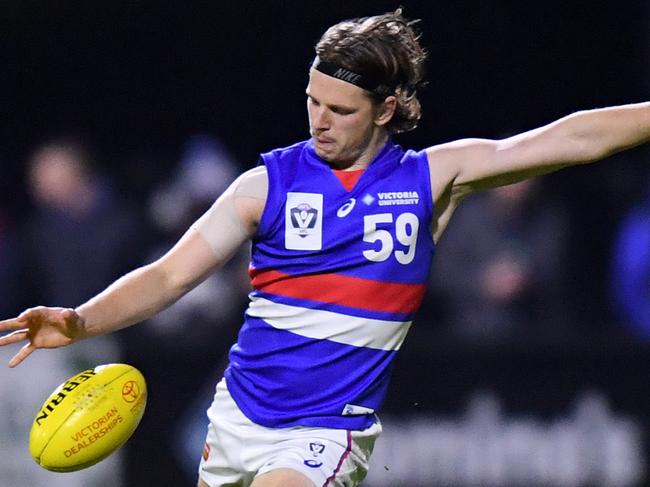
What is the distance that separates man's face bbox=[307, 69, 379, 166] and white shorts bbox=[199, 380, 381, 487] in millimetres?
871

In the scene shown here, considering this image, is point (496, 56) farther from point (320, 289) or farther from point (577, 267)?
point (320, 289)

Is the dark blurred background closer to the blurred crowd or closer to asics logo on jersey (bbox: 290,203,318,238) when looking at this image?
the blurred crowd

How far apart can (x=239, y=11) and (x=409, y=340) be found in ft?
9.59

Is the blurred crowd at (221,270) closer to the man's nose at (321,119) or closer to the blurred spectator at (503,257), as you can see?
the blurred spectator at (503,257)

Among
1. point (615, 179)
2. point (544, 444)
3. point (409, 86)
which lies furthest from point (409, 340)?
point (409, 86)

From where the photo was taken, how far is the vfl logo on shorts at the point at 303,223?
14.0ft

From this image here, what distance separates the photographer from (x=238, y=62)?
29.8 ft

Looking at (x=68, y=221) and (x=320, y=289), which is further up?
(x=320, y=289)

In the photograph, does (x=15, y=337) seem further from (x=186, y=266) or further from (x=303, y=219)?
(x=303, y=219)

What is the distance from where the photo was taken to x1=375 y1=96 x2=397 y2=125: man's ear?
4406 mm

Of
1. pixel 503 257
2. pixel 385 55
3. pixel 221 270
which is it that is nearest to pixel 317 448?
pixel 385 55

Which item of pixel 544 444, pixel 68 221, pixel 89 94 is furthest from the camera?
pixel 89 94

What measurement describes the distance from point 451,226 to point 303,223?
3.91m

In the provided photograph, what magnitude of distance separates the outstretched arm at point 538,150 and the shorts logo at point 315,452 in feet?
2.63
